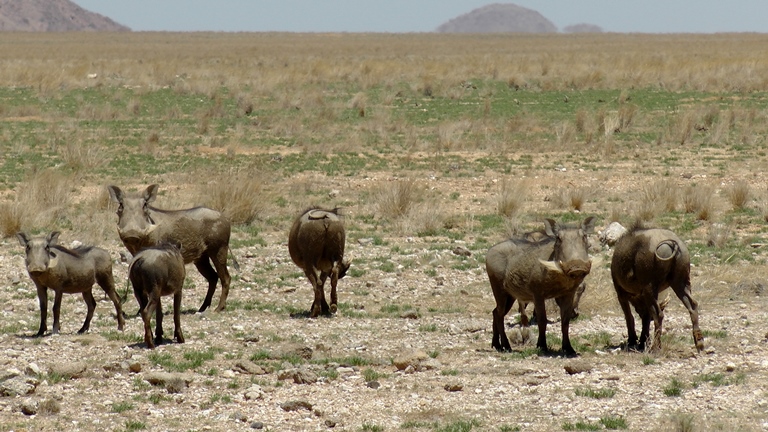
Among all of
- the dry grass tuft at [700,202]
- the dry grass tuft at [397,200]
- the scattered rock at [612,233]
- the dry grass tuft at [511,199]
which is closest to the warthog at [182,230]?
the dry grass tuft at [397,200]

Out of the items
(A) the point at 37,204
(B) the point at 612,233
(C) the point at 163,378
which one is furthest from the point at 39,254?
(B) the point at 612,233

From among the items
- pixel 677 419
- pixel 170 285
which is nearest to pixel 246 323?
pixel 170 285

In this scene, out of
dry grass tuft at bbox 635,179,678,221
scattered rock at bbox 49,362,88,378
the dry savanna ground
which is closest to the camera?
the dry savanna ground

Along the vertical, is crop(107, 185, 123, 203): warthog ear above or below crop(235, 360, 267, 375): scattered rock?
above

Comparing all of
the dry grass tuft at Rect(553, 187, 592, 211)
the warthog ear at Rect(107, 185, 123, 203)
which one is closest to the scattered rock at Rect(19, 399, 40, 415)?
the warthog ear at Rect(107, 185, 123, 203)

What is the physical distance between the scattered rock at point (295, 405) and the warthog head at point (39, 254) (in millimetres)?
3344

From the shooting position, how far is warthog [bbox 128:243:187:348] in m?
9.56

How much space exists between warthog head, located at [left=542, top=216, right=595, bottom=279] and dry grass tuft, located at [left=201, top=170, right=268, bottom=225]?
8.03m

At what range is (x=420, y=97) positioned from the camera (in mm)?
38562

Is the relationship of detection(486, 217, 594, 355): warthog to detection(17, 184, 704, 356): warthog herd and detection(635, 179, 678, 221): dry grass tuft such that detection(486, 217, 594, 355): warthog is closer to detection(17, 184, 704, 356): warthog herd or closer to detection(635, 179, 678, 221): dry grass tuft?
detection(17, 184, 704, 356): warthog herd

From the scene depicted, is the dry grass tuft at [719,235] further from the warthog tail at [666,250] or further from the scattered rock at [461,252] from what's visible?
the warthog tail at [666,250]

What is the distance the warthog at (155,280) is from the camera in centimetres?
956

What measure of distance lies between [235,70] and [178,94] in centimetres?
1161

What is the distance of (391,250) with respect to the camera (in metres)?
14.7
